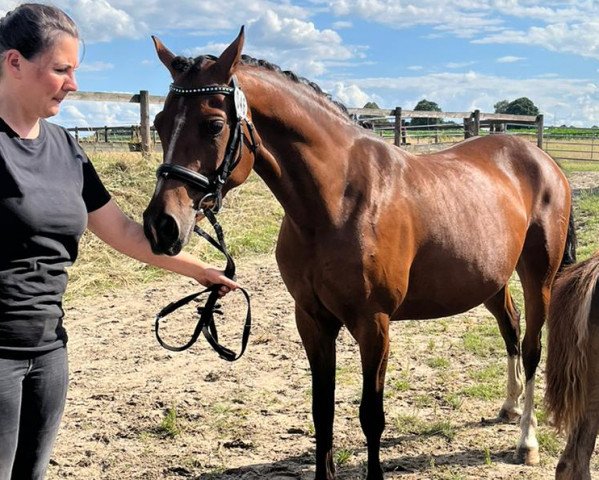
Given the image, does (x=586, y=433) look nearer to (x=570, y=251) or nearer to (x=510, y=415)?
(x=510, y=415)

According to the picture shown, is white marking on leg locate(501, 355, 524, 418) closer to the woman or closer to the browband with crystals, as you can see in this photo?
the browband with crystals

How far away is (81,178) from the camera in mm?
1831

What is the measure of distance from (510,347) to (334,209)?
2062 millimetres

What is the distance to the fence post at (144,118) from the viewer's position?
31.9 ft

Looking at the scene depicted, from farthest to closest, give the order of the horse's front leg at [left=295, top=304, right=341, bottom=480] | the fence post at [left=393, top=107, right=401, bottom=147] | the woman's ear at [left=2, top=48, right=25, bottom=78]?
1. the fence post at [left=393, top=107, right=401, bottom=147]
2. the horse's front leg at [left=295, top=304, right=341, bottom=480]
3. the woman's ear at [left=2, top=48, right=25, bottom=78]

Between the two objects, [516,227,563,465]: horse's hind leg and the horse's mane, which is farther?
[516,227,563,465]: horse's hind leg

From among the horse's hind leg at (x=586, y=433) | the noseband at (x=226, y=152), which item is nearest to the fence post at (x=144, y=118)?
the noseband at (x=226, y=152)

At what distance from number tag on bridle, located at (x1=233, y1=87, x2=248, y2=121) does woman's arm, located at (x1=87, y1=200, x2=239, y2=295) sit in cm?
58

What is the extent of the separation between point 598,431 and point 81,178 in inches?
83.8

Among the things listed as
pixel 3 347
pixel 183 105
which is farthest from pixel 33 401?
pixel 183 105

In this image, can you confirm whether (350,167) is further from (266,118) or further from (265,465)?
(265,465)

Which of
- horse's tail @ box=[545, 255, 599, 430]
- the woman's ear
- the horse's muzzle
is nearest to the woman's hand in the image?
the horse's muzzle

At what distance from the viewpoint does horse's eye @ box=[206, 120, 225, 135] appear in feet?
7.30

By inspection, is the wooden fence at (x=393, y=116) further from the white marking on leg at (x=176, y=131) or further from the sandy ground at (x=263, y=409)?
the sandy ground at (x=263, y=409)
